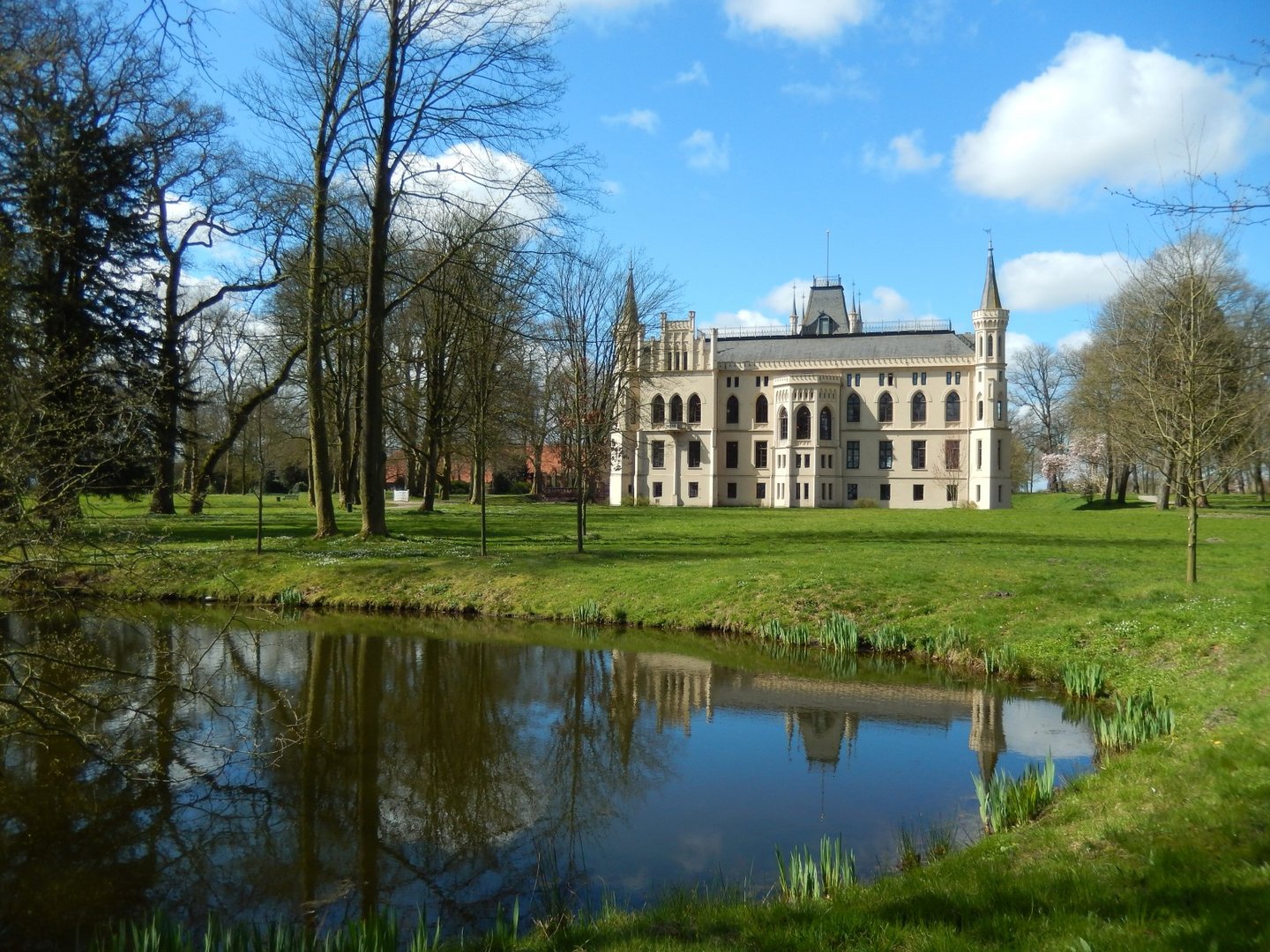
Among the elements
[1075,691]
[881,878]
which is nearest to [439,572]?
[1075,691]

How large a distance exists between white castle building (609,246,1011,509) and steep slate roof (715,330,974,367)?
3.5 inches

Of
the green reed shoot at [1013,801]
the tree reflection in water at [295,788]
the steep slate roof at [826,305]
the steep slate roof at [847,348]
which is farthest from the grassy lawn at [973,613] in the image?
the steep slate roof at [826,305]

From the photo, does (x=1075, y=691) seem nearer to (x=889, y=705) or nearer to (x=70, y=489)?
(x=889, y=705)

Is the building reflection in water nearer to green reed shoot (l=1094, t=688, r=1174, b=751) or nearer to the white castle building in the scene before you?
green reed shoot (l=1094, t=688, r=1174, b=751)

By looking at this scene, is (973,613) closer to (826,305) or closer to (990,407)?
(990,407)

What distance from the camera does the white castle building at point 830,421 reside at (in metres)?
51.4

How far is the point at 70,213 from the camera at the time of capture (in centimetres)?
1600

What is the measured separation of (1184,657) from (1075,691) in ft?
3.86

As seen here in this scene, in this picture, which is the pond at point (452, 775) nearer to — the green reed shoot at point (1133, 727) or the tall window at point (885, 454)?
the green reed shoot at point (1133, 727)

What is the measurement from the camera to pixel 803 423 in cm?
5334

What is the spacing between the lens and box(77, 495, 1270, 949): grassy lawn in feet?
14.4

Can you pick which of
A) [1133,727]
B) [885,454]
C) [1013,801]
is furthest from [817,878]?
[885,454]

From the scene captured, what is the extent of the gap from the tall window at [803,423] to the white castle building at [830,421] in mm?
74

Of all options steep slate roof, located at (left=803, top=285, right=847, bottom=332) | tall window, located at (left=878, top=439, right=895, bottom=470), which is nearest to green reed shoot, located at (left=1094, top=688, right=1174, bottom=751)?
tall window, located at (left=878, top=439, right=895, bottom=470)
